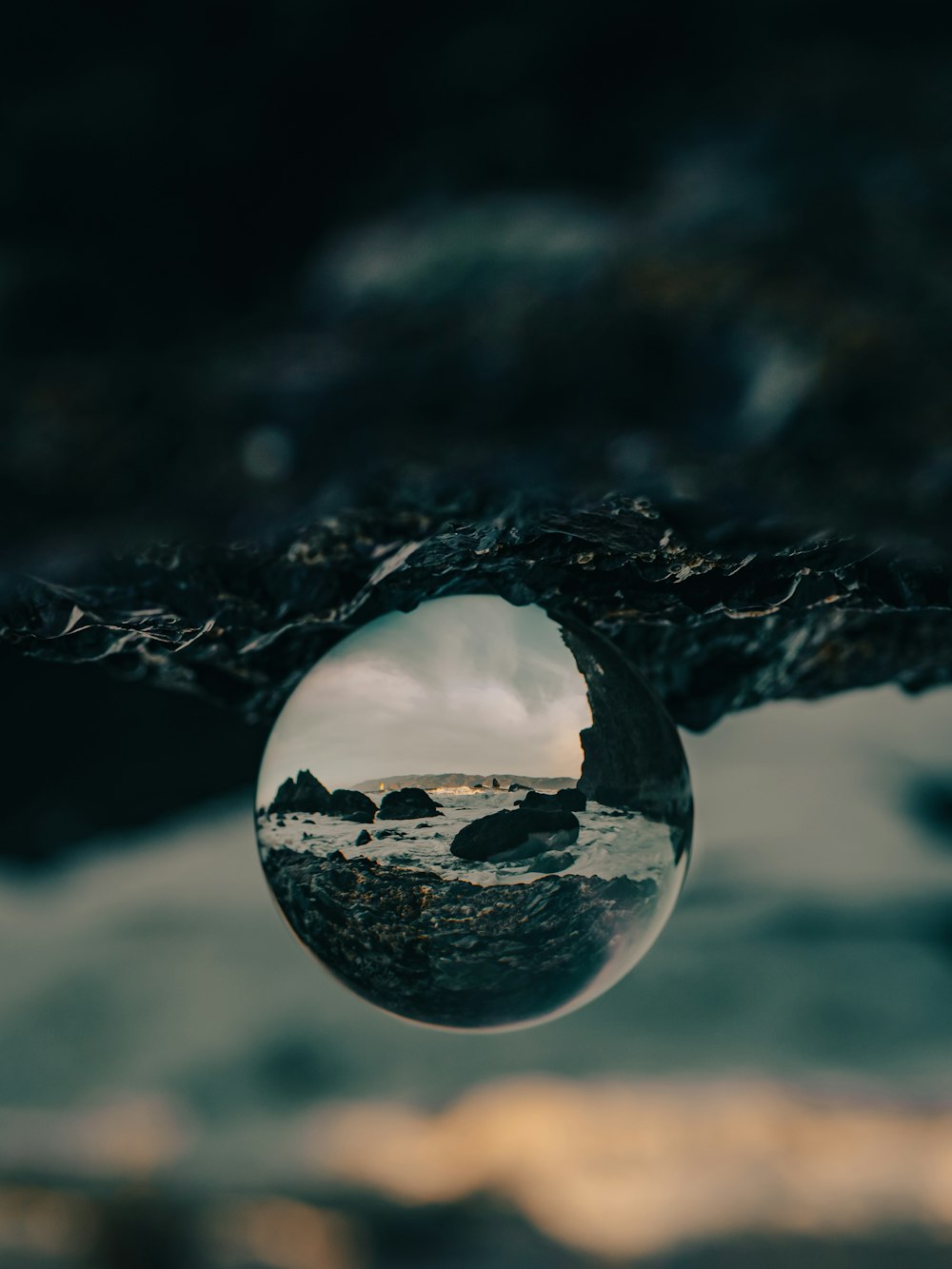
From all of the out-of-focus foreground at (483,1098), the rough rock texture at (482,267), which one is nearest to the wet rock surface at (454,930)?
the rough rock texture at (482,267)

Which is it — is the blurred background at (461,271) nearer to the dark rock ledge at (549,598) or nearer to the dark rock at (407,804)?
the dark rock ledge at (549,598)

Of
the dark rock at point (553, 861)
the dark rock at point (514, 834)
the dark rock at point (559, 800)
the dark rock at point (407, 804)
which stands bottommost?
the dark rock at point (553, 861)

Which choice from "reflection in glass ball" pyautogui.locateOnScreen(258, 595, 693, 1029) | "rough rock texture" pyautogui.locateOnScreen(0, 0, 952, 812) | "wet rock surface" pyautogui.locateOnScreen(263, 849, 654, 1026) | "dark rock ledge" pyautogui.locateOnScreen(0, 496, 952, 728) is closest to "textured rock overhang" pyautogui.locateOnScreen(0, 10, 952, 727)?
"rough rock texture" pyautogui.locateOnScreen(0, 0, 952, 812)

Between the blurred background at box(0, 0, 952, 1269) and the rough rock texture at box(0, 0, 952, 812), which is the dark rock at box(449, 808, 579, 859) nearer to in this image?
the blurred background at box(0, 0, 952, 1269)

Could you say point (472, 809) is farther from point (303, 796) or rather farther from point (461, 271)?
point (461, 271)

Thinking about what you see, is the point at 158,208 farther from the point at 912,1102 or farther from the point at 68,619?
the point at 912,1102

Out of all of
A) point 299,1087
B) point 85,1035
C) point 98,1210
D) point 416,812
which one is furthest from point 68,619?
point 98,1210

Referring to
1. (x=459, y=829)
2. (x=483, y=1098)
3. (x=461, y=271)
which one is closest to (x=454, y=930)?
(x=459, y=829)
